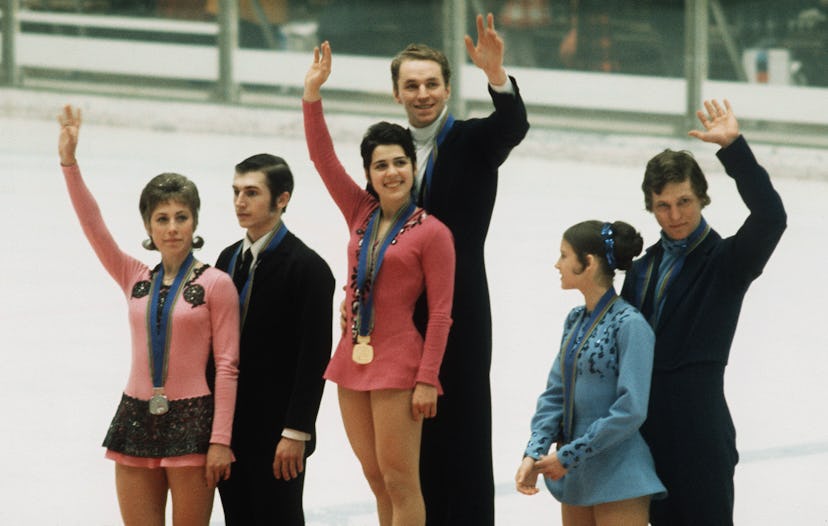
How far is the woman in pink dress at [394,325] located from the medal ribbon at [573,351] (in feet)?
1.15

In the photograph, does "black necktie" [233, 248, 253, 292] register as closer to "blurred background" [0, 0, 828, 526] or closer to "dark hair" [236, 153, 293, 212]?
"dark hair" [236, 153, 293, 212]

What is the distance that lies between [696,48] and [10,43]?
24.9ft

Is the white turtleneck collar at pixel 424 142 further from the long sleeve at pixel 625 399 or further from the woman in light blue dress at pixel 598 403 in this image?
the long sleeve at pixel 625 399

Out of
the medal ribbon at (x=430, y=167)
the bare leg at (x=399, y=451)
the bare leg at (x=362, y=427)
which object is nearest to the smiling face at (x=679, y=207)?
the medal ribbon at (x=430, y=167)

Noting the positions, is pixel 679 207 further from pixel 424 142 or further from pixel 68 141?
pixel 68 141

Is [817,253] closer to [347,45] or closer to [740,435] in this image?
[740,435]

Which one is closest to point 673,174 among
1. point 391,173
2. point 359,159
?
point 391,173

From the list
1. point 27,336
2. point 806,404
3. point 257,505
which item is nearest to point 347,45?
point 27,336

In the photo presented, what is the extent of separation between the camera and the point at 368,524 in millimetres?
5438

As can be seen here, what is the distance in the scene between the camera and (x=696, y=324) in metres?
4.16

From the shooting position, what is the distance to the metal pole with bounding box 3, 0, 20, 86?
654 inches

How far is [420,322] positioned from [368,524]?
50.0 inches

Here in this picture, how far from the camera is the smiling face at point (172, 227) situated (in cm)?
429

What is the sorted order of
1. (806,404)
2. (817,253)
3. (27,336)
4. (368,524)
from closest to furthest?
(368,524), (806,404), (27,336), (817,253)
